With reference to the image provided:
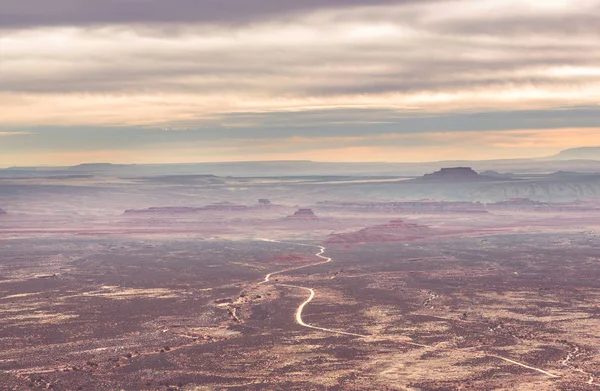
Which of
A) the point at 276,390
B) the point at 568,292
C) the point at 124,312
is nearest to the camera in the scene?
the point at 276,390

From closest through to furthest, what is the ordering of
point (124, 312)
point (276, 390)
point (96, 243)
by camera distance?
point (276, 390) < point (124, 312) < point (96, 243)

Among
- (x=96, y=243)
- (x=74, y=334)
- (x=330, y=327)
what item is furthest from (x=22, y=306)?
(x=96, y=243)

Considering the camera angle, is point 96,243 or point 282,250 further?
point 96,243

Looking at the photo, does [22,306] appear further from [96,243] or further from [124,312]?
[96,243]

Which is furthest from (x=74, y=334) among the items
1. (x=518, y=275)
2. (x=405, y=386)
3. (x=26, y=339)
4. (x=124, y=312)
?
(x=518, y=275)

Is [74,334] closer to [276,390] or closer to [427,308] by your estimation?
[276,390]

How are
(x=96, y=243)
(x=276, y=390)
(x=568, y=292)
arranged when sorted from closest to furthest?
(x=276, y=390) < (x=568, y=292) < (x=96, y=243)

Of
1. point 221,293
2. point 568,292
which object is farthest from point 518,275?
point 221,293

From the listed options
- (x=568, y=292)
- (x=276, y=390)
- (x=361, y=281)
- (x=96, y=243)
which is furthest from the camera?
(x=96, y=243)

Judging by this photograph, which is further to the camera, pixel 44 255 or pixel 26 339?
pixel 44 255
